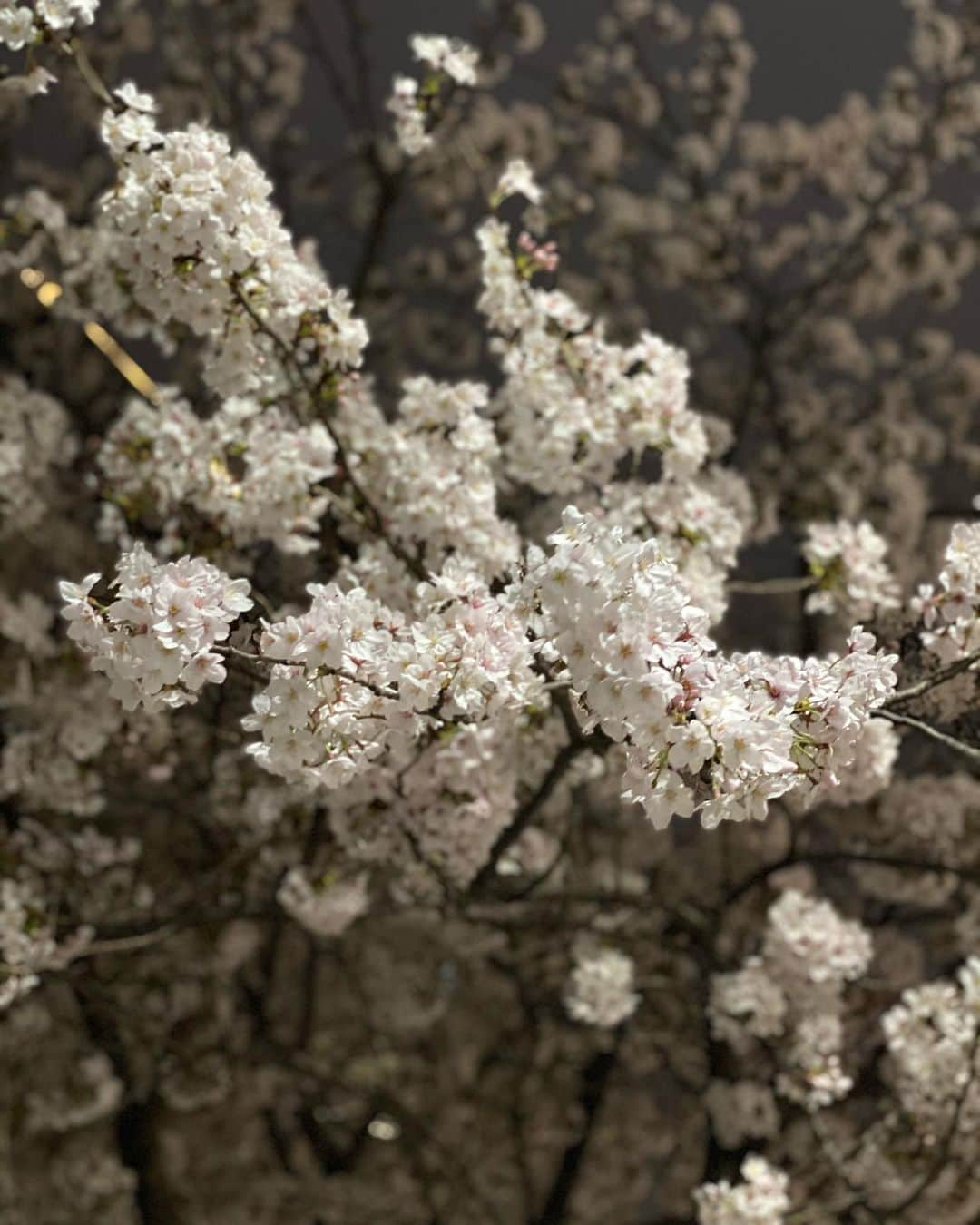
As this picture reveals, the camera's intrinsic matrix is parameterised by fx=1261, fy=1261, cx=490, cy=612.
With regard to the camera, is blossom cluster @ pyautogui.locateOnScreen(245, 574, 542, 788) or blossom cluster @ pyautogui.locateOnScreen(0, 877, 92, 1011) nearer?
blossom cluster @ pyautogui.locateOnScreen(245, 574, 542, 788)

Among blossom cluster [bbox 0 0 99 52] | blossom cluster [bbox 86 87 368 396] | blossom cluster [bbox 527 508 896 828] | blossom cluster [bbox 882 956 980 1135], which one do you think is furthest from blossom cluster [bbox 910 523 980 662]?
blossom cluster [bbox 0 0 99 52]

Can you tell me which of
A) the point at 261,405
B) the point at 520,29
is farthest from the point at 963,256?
the point at 261,405

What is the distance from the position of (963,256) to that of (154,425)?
4590 mm

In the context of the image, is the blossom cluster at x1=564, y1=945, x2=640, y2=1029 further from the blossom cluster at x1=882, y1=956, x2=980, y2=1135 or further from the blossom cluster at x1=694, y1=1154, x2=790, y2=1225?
the blossom cluster at x1=882, y1=956, x2=980, y2=1135

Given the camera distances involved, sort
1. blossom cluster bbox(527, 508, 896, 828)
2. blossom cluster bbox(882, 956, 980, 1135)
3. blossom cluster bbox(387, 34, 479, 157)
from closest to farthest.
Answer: blossom cluster bbox(527, 508, 896, 828) → blossom cluster bbox(387, 34, 479, 157) → blossom cluster bbox(882, 956, 980, 1135)

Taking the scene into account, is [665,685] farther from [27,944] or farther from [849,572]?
[27,944]

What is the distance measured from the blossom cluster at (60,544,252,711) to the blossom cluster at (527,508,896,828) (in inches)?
17.3

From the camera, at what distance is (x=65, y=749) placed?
3.88 m

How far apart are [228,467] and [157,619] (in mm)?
1431

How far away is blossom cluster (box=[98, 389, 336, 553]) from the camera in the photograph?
2.83 metres

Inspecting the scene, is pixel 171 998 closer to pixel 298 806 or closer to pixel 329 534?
pixel 298 806

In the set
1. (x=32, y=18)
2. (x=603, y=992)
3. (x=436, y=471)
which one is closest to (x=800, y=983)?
(x=603, y=992)

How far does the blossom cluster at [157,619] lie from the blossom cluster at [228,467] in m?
1.14

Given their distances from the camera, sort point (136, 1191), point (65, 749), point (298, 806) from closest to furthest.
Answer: point (298, 806)
point (65, 749)
point (136, 1191)
